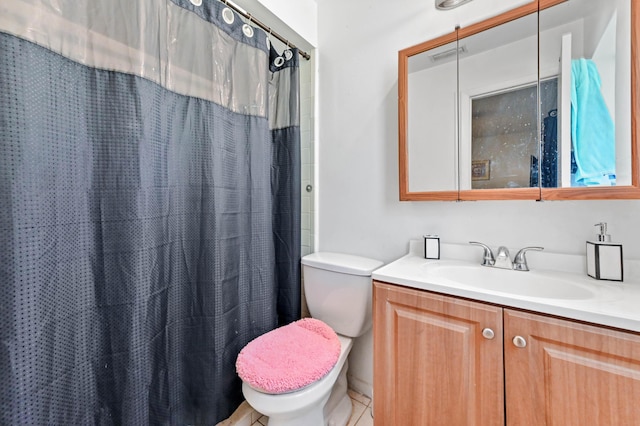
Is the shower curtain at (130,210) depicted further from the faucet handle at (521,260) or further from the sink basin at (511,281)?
the faucet handle at (521,260)

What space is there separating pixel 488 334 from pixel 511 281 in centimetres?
34

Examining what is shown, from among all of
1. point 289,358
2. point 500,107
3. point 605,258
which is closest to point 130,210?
point 289,358

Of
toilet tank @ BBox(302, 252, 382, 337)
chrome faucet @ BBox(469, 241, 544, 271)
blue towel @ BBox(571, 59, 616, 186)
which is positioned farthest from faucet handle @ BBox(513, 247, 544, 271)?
toilet tank @ BBox(302, 252, 382, 337)

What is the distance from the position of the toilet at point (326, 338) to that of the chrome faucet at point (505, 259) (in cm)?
47

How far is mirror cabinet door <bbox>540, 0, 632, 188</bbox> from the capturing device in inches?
33.6

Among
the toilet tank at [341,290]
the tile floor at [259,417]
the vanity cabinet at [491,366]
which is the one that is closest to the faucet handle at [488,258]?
the vanity cabinet at [491,366]

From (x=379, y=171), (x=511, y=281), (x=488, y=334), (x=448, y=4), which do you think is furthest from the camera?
(x=379, y=171)

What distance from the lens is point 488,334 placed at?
0.78 m

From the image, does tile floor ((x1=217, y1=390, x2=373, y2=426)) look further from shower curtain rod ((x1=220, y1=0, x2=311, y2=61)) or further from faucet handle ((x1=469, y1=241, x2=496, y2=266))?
shower curtain rod ((x1=220, y1=0, x2=311, y2=61))

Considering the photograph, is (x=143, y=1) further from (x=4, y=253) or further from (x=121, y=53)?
(x=4, y=253)

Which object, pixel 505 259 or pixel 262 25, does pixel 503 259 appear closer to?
pixel 505 259

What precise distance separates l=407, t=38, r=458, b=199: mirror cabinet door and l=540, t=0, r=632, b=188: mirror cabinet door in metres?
0.31

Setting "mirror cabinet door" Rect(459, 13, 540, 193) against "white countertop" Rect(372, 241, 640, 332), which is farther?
"mirror cabinet door" Rect(459, 13, 540, 193)

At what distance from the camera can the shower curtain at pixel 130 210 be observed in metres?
0.68
